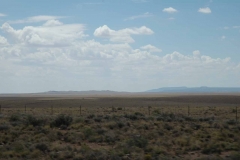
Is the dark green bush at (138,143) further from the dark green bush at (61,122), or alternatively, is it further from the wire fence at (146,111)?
the wire fence at (146,111)

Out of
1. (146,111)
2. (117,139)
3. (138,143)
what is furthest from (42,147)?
(146,111)

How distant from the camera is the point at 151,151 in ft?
72.7

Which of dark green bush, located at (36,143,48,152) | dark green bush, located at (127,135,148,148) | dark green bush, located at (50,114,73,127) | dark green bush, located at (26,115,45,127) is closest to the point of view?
dark green bush, located at (36,143,48,152)

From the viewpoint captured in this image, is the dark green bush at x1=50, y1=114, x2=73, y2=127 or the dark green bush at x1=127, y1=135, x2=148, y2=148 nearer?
the dark green bush at x1=127, y1=135, x2=148, y2=148

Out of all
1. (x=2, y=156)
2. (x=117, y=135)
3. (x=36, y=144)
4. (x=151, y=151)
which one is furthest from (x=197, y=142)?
(x=2, y=156)

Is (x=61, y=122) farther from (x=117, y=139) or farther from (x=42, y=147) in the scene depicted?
(x=42, y=147)

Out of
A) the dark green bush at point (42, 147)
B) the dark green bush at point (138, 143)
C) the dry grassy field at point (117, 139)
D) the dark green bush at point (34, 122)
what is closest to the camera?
the dry grassy field at point (117, 139)

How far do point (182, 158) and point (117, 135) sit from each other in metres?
8.72

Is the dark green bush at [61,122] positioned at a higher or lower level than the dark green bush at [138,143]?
higher

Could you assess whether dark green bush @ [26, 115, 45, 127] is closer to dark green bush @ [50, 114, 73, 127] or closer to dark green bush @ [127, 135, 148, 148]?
dark green bush @ [50, 114, 73, 127]

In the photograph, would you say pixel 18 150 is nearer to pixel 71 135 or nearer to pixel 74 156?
pixel 74 156

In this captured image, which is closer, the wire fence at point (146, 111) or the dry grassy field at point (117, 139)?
the dry grassy field at point (117, 139)

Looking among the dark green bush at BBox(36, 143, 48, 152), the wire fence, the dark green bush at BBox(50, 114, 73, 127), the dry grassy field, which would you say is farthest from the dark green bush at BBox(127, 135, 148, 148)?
the wire fence

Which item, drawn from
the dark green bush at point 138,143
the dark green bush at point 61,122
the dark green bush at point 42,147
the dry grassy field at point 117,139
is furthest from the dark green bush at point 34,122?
the dark green bush at point 138,143
